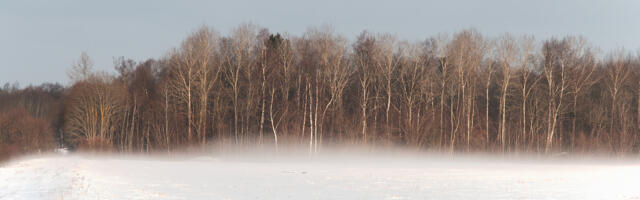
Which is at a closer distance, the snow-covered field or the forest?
the snow-covered field

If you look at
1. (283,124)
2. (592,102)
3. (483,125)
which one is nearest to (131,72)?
(283,124)

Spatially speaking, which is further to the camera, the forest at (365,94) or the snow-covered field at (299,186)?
the forest at (365,94)

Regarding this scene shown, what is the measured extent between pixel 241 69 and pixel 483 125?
25.0 meters

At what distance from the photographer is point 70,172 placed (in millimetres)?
25500

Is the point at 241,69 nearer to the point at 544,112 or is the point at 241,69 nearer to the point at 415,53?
the point at 415,53

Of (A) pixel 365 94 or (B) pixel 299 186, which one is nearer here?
(B) pixel 299 186

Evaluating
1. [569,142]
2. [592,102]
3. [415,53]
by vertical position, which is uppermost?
[415,53]

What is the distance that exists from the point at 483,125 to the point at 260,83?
76.9ft

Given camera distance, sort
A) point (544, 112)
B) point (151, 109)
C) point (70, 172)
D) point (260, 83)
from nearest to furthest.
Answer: point (70, 172) < point (260, 83) < point (544, 112) < point (151, 109)

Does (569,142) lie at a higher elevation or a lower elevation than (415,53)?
lower

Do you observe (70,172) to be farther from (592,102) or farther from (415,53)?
(592,102)

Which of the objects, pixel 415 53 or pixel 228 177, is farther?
pixel 415 53

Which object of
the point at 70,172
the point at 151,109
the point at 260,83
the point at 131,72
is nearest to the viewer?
the point at 70,172

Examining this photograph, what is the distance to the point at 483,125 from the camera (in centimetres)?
5609
